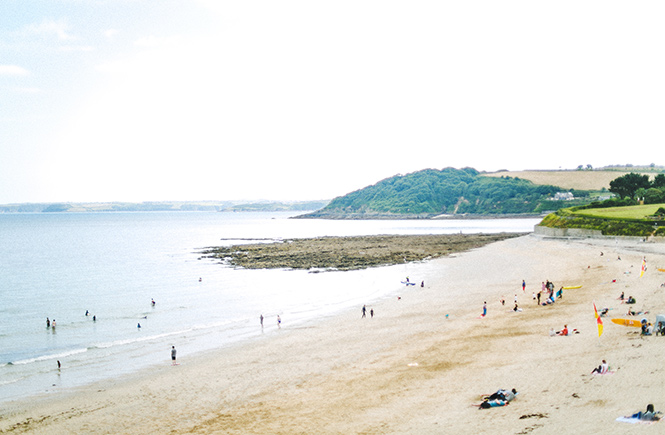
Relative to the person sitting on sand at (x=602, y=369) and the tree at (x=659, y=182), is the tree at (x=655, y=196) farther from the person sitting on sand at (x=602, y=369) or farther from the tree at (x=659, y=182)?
the person sitting on sand at (x=602, y=369)

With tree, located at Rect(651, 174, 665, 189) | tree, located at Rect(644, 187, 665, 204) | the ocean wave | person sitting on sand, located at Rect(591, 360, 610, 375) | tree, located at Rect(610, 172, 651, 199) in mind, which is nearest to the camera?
person sitting on sand, located at Rect(591, 360, 610, 375)

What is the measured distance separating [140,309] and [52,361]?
1506cm

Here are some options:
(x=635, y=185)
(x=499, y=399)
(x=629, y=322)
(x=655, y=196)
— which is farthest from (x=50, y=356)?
(x=635, y=185)

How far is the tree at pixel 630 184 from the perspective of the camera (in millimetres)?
103688

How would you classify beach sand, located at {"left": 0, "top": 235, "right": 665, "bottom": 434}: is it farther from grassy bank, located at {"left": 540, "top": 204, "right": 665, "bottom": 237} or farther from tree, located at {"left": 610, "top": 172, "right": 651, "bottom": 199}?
tree, located at {"left": 610, "top": 172, "right": 651, "bottom": 199}

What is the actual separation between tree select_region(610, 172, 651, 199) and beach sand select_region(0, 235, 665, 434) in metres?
82.0


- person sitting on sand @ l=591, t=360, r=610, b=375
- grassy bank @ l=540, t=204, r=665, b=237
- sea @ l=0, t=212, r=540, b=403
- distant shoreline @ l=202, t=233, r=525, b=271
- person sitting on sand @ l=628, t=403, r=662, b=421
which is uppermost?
grassy bank @ l=540, t=204, r=665, b=237

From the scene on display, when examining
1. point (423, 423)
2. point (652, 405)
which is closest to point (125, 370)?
point (423, 423)

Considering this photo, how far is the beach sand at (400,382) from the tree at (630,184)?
82.0 metres

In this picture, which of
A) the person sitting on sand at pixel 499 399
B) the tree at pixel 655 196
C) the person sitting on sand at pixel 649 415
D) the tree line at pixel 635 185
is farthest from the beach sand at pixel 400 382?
the tree line at pixel 635 185

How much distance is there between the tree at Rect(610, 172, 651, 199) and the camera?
4082 inches

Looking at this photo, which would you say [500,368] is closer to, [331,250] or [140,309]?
[140,309]

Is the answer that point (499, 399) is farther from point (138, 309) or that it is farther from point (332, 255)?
point (332, 255)

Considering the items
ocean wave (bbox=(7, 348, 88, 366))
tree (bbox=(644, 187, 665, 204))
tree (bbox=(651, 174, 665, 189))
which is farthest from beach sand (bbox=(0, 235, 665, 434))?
tree (bbox=(651, 174, 665, 189))
